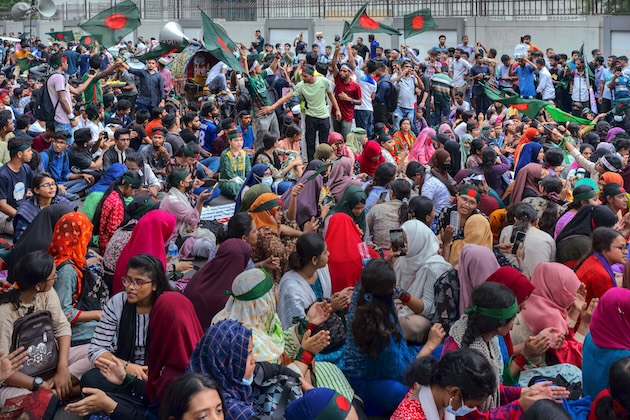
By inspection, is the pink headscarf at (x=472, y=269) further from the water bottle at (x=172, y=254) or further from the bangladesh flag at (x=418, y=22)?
the bangladesh flag at (x=418, y=22)

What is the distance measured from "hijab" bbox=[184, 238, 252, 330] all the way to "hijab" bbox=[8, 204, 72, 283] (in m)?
1.28

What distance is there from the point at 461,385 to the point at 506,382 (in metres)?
1.16

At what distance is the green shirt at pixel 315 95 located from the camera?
12.1 m

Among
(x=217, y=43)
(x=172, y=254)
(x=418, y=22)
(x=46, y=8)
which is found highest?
(x=46, y=8)

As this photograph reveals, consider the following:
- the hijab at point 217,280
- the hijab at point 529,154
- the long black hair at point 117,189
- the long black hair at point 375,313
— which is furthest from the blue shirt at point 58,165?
the long black hair at point 375,313

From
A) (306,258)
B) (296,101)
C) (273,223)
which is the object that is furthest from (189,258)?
(296,101)

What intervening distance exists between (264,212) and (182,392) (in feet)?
12.6

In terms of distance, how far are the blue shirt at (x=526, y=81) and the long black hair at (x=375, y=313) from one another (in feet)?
41.2

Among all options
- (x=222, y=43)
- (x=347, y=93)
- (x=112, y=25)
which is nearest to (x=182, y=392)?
(x=222, y=43)

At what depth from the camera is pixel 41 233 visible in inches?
259

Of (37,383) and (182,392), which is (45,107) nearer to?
(37,383)

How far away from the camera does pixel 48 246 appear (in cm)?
651

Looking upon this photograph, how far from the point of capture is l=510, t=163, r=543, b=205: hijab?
847cm

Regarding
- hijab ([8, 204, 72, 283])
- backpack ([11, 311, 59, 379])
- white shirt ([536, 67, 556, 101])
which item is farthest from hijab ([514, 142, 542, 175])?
white shirt ([536, 67, 556, 101])
